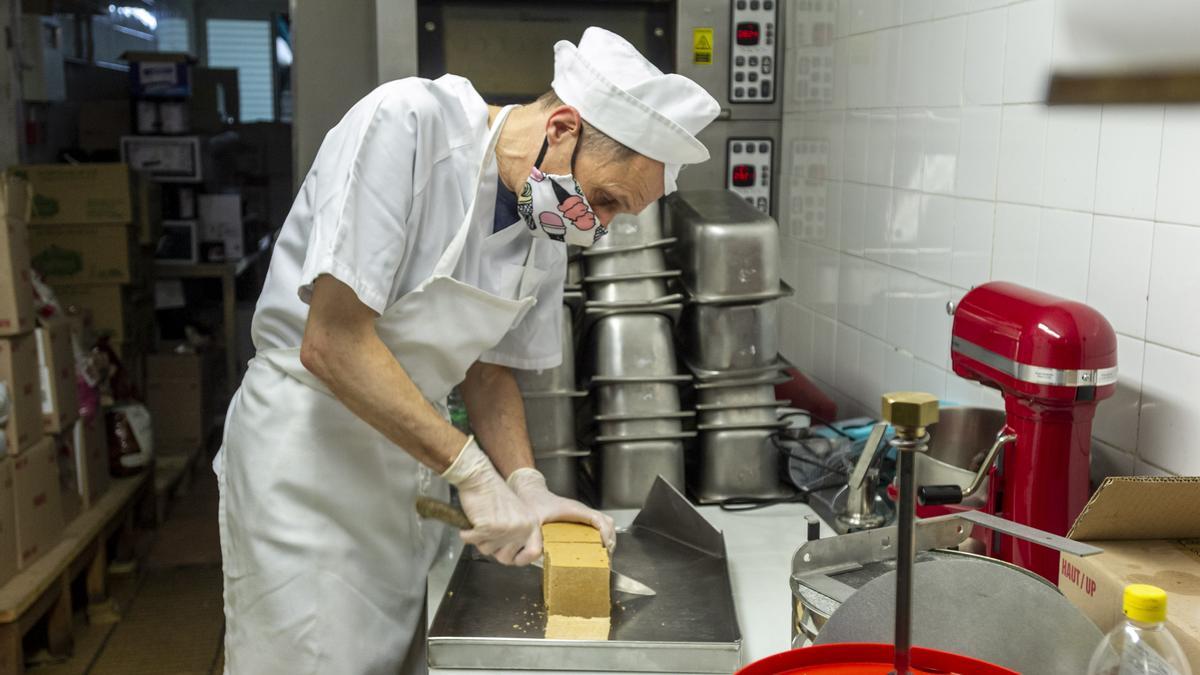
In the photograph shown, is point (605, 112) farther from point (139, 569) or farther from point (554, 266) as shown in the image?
point (139, 569)

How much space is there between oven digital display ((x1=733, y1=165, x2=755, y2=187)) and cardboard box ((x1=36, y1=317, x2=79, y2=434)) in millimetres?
2251

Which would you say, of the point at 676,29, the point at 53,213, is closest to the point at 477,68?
the point at 676,29

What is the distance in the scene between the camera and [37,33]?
16.0 ft

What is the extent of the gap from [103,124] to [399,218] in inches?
195

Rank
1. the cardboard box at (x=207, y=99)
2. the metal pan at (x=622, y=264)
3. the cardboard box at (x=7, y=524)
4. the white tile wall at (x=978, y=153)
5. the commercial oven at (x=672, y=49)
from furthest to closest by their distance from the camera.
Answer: the cardboard box at (x=207, y=99) < the cardboard box at (x=7, y=524) < the commercial oven at (x=672, y=49) < the metal pan at (x=622, y=264) < the white tile wall at (x=978, y=153)

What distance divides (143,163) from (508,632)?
16.4 feet

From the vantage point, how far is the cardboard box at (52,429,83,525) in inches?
145

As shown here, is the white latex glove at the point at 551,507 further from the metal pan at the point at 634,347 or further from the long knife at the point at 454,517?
the metal pan at the point at 634,347

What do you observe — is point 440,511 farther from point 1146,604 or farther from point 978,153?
point 978,153

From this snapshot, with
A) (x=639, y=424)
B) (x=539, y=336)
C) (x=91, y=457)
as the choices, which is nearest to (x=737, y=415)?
(x=639, y=424)

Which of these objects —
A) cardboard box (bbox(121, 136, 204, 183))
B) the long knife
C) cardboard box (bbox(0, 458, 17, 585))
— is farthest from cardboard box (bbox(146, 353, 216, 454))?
the long knife

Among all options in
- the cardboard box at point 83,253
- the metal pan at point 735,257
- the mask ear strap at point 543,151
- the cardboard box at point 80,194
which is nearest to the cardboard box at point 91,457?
the cardboard box at point 83,253

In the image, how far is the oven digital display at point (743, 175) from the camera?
9.70 ft

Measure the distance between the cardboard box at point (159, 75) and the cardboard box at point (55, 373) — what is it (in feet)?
7.66
